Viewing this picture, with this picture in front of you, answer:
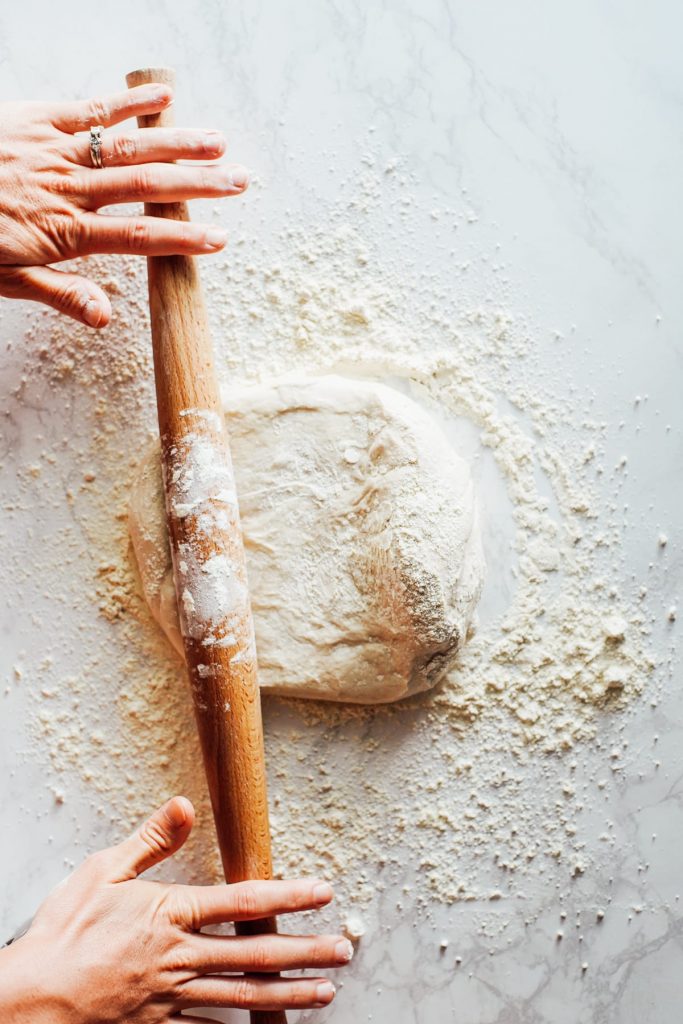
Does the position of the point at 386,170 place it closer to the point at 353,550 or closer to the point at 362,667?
the point at 353,550

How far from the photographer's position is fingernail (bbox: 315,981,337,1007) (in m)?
1.09

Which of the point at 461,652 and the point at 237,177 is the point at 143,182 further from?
the point at 461,652

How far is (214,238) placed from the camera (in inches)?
42.6

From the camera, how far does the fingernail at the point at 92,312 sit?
3.62 feet

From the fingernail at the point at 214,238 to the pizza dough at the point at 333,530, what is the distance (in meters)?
0.20

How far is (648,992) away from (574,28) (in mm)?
1444

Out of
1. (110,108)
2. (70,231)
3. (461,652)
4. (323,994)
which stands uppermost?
(110,108)

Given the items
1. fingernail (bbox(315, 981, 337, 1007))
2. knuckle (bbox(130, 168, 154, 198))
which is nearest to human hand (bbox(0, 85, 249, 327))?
knuckle (bbox(130, 168, 154, 198))

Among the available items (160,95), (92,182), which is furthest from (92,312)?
(160,95)

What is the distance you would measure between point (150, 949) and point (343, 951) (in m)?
0.24

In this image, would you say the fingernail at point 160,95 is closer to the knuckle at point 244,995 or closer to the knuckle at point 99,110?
the knuckle at point 99,110

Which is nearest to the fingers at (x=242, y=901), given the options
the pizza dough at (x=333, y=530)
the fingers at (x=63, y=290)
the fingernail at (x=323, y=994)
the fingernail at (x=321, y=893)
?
the fingernail at (x=321, y=893)

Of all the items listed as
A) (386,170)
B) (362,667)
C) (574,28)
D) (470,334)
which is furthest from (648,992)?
(574,28)

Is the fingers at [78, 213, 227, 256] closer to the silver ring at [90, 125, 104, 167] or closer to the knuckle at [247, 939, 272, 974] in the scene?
the silver ring at [90, 125, 104, 167]
